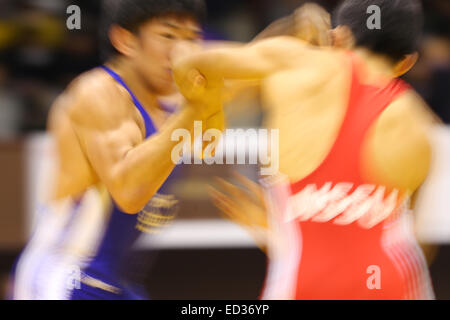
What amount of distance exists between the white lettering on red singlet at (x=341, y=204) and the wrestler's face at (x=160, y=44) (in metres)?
0.53

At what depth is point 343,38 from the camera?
1.50 metres

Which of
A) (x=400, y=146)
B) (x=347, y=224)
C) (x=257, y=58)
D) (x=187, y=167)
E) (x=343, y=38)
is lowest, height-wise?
Answer: (x=347, y=224)

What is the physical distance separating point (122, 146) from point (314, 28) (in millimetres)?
557

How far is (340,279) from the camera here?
4.58 feet

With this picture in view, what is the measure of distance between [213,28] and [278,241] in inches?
59.7

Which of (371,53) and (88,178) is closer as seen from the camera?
(371,53)

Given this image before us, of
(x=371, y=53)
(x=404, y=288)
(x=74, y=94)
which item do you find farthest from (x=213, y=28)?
(x=404, y=288)

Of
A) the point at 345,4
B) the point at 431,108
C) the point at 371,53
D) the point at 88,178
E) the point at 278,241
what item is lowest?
Answer: the point at 278,241

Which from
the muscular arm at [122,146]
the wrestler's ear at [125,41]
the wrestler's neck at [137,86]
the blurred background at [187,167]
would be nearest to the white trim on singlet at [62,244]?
the muscular arm at [122,146]

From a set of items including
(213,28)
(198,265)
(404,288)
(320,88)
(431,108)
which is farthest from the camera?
(198,265)

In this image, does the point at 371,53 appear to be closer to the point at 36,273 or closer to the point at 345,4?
the point at 345,4

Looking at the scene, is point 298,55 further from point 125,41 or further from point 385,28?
point 125,41

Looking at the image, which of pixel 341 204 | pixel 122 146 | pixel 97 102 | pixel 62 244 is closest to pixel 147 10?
pixel 97 102

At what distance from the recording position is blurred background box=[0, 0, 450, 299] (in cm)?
279
